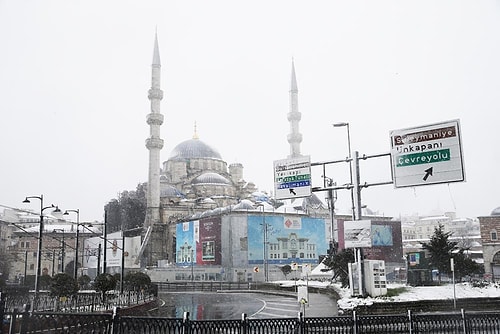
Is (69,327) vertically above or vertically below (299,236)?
below

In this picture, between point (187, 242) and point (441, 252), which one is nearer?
point (441, 252)

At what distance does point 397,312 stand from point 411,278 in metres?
6.21

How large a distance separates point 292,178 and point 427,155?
5391mm

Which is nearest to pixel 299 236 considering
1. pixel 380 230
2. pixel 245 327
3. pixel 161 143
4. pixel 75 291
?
pixel 380 230

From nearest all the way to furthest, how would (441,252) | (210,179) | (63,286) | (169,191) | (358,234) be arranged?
(358,234)
(63,286)
(441,252)
(169,191)
(210,179)

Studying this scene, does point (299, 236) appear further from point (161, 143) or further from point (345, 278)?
point (345, 278)

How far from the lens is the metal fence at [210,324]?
30.7 ft

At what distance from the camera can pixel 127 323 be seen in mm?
10047

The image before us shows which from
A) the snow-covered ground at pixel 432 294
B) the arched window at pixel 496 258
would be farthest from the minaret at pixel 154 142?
the snow-covered ground at pixel 432 294

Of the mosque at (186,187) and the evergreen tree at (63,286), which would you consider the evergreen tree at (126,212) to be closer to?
the mosque at (186,187)

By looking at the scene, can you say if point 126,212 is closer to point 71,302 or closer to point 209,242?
point 209,242

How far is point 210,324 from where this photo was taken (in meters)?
10.5

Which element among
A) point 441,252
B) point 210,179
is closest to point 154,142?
point 210,179

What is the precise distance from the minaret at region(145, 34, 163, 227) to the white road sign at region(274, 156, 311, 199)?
159 ft
